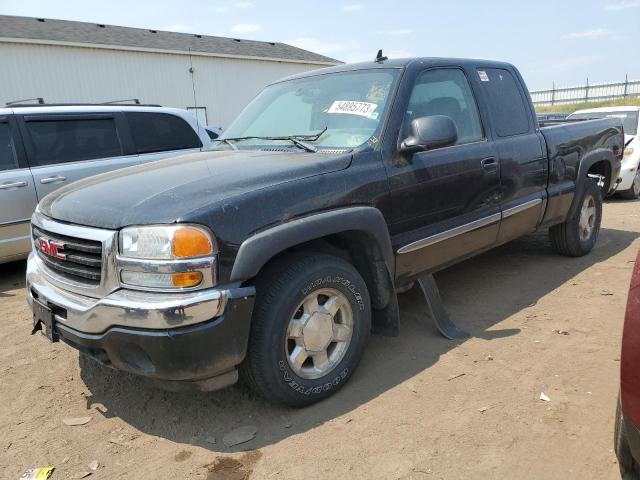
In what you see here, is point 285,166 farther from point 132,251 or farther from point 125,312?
point 125,312

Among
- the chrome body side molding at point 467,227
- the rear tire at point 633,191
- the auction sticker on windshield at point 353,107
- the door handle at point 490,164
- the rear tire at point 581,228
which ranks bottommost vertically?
the rear tire at point 633,191

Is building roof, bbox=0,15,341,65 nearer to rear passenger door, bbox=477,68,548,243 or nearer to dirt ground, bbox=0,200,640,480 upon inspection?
dirt ground, bbox=0,200,640,480

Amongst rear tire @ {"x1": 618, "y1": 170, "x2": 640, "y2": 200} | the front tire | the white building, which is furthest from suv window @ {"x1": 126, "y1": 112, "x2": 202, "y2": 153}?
the white building

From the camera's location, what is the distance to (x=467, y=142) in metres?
3.81

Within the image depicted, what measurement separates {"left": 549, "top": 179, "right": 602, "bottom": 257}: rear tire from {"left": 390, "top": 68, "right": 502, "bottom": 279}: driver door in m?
1.60

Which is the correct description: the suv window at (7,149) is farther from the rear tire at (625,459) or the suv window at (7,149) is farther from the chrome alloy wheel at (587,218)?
the chrome alloy wheel at (587,218)

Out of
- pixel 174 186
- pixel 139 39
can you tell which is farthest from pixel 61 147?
pixel 139 39

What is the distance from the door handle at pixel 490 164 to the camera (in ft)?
12.6

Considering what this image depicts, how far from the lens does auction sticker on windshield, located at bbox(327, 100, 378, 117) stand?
334cm

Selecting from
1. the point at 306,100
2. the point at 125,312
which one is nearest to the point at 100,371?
Answer: the point at 125,312

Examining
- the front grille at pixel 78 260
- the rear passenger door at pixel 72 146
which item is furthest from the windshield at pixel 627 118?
the front grille at pixel 78 260

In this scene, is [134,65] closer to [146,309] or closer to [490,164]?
[490,164]

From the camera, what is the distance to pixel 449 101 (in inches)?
151

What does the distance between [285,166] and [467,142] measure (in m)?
1.63
